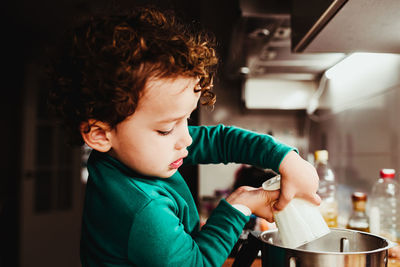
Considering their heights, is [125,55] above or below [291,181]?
above

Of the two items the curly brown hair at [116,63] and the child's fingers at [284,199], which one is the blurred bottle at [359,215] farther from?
the curly brown hair at [116,63]

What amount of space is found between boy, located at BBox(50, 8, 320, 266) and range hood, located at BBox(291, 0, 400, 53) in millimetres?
292

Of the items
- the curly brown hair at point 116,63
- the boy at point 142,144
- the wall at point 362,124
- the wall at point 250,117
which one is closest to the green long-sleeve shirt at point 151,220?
the boy at point 142,144

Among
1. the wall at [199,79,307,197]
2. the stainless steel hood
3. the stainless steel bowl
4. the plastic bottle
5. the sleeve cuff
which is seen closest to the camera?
the stainless steel bowl

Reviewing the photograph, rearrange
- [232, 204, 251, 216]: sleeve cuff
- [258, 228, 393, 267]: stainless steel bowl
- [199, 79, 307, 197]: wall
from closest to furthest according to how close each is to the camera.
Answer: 1. [258, 228, 393, 267]: stainless steel bowl
2. [232, 204, 251, 216]: sleeve cuff
3. [199, 79, 307, 197]: wall

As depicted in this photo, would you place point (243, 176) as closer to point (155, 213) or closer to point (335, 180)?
point (335, 180)

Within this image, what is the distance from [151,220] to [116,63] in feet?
0.82

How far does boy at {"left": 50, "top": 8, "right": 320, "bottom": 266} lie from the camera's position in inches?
21.2

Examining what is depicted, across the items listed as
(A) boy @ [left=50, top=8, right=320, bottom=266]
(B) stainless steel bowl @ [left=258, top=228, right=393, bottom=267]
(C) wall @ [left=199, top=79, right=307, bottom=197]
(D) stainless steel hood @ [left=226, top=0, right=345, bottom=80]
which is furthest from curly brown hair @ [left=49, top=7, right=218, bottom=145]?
(C) wall @ [left=199, top=79, right=307, bottom=197]

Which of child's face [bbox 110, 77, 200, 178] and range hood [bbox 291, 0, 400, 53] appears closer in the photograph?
child's face [bbox 110, 77, 200, 178]

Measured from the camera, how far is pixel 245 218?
0.60m

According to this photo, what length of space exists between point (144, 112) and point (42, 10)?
8.54 feet

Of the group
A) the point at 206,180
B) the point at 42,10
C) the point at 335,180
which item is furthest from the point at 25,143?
the point at 335,180

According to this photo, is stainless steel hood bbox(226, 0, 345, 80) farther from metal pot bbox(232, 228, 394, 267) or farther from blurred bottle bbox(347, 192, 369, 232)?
metal pot bbox(232, 228, 394, 267)
